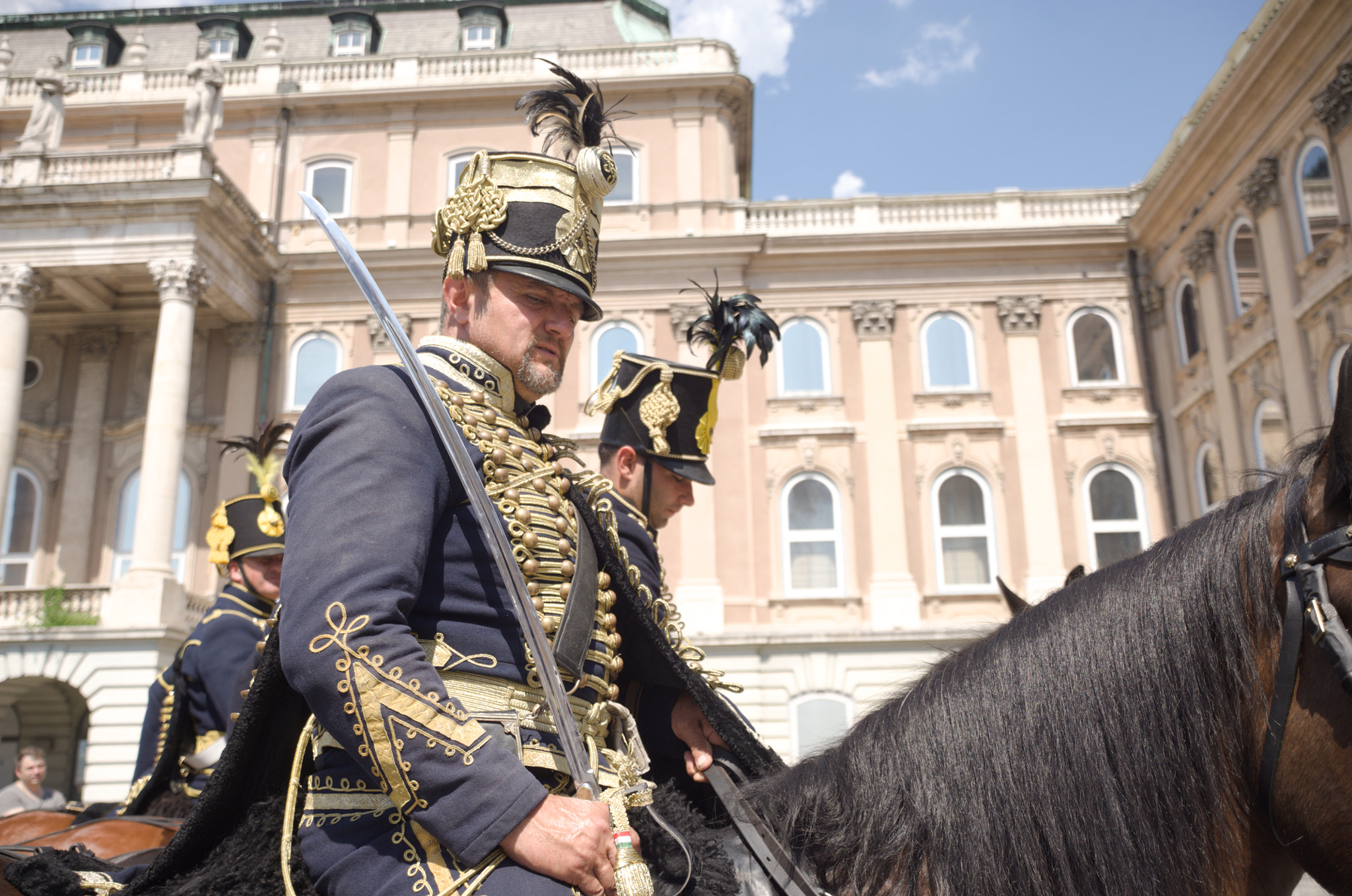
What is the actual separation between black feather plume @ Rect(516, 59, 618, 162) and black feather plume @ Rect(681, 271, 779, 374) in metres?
1.80

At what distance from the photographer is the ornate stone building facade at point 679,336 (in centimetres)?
2003

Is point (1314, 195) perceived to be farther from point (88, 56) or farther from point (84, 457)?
point (88, 56)

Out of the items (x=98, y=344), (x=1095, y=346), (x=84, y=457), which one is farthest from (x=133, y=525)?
(x=1095, y=346)

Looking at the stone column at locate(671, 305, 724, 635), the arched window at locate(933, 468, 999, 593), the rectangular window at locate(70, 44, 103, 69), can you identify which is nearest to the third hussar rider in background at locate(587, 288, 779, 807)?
the stone column at locate(671, 305, 724, 635)

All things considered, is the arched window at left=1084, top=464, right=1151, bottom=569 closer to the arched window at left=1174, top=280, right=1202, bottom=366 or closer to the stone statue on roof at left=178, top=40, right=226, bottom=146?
the arched window at left=1174, top=280, right=1202, bottom=366

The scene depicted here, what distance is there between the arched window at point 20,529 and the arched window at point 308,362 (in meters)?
5.52

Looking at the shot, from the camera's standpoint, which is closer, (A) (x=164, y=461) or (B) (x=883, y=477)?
(A) (x=164, y=461)

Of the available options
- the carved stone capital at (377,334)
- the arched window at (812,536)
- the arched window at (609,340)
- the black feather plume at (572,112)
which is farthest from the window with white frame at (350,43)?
the black feather plume at (572,112)

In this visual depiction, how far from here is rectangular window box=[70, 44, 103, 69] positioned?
26734 millimetres

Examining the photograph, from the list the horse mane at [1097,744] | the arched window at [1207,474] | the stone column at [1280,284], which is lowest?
the horse mane at [1097,744]

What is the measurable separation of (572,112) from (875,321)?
66.7 feet

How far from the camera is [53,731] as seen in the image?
69.7 feet

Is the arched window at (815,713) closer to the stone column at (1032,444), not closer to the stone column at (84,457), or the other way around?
the stone column at (1032,444)

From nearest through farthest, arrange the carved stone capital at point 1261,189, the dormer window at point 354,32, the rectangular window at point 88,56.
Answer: the carved stone capital at point 1261,189 → the dormer window at point 354,32 → the rectangular window at point 88,56
